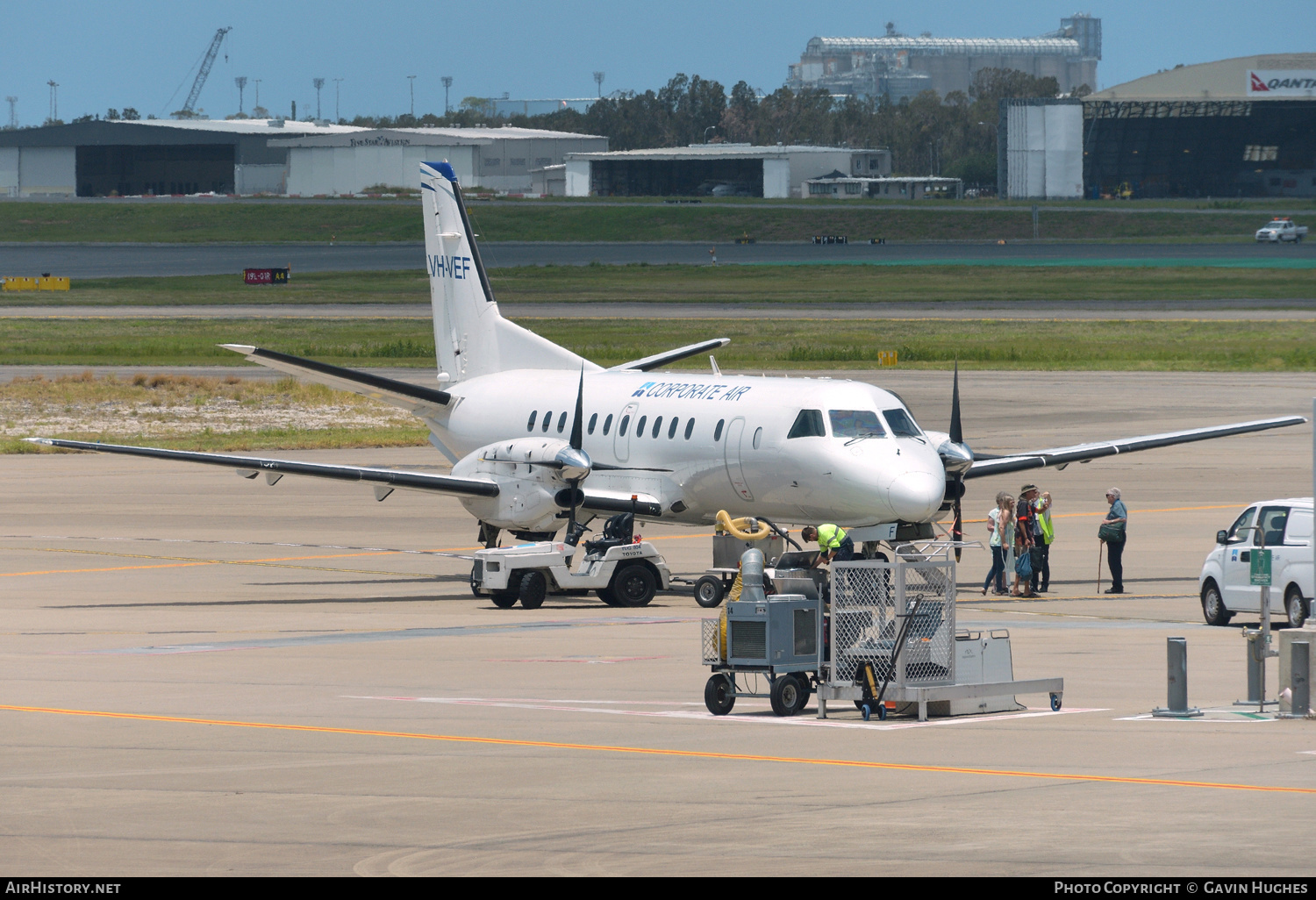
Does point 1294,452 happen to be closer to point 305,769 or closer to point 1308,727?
point 1308,727

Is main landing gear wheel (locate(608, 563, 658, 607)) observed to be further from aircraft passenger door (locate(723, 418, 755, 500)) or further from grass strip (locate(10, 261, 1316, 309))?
grass strip (locate(10, 261, 1316, 309))

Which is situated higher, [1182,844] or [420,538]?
[1182,844]

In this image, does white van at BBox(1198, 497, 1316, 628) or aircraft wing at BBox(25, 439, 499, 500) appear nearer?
white van at BBox(1198, 497, 1316, 628)

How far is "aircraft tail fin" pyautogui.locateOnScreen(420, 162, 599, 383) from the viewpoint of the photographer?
122ft

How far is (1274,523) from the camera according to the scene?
25547mm

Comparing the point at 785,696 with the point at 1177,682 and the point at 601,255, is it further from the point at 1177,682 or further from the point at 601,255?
the point at 601,255

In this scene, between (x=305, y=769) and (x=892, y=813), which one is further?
(x=305, y=769)

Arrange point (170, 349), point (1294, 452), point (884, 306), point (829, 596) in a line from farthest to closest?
point (884, 306), point (170, 349), point (1294, 452), point (829, 596)

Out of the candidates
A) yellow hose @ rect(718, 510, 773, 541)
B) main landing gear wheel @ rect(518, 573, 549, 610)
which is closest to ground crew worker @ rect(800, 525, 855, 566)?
yellow hose @ rect(718, 510, 773, 541)

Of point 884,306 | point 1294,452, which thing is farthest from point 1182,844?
point 884,306

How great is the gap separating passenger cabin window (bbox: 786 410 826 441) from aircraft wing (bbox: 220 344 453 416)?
763cm

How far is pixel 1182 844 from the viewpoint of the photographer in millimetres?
11820

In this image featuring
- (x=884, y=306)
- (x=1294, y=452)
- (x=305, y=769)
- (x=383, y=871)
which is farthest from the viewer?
(x=884, y=306)
